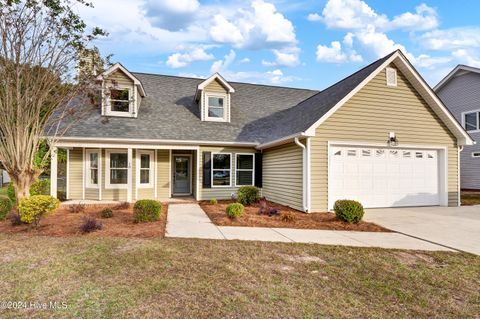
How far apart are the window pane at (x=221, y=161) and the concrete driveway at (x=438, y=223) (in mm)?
6300

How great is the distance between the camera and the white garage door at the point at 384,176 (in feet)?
35.7

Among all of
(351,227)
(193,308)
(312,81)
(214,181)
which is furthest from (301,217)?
(312,81)

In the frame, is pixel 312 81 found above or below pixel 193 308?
above

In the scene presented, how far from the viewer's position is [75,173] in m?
13.1

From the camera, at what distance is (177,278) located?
4254 millimetres

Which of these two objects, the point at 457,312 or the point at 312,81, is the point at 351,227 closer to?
the point at 457,312

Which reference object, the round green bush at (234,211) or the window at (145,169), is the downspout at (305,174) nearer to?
the round green bush at (234,211)

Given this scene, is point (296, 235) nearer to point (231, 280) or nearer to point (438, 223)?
point (231, 280)

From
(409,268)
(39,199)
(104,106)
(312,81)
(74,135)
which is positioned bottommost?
(409,268)

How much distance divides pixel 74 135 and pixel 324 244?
34.8ft

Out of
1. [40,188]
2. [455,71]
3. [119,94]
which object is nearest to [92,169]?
[40,188]

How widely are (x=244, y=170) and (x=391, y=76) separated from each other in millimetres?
7201

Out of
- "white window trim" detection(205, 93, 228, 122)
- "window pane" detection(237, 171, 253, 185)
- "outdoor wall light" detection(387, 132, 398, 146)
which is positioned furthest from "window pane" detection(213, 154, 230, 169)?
"outdoor wall light" detection(387, 132, 398, 146)

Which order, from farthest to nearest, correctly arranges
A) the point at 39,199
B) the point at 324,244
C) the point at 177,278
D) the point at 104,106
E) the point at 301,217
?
the point at 104,106 < the point at 301,217 < the point at 39,199 < the point at 324,244 < the point at 177,278
